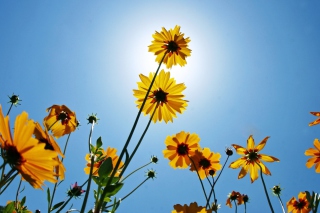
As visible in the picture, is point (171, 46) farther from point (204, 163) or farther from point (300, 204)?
point (300, 204)

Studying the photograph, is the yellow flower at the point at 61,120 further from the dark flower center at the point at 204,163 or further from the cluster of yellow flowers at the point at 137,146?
the dark flower center at the point at 204,163

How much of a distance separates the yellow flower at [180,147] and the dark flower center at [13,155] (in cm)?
291

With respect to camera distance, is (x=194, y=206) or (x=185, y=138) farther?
(x=185, y=138)

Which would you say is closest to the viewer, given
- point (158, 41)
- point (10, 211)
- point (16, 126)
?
point (16, 126)

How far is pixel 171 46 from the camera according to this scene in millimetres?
2916

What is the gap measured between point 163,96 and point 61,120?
40.1 inches

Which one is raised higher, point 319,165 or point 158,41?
point 158,41

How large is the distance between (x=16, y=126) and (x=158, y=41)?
2.12 m

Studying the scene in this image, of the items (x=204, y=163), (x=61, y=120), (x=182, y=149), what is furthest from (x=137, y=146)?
(x=204, y=163)

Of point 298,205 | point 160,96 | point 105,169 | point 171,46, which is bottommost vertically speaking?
point 105,169

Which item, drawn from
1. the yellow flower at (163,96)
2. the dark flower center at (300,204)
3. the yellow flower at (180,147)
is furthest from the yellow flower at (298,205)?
the yellow flower at (163,96)

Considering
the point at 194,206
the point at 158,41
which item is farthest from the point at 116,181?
the point at 158,41

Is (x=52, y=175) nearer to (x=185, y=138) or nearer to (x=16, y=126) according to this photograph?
(x=16, y=126)

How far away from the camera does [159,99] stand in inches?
113
